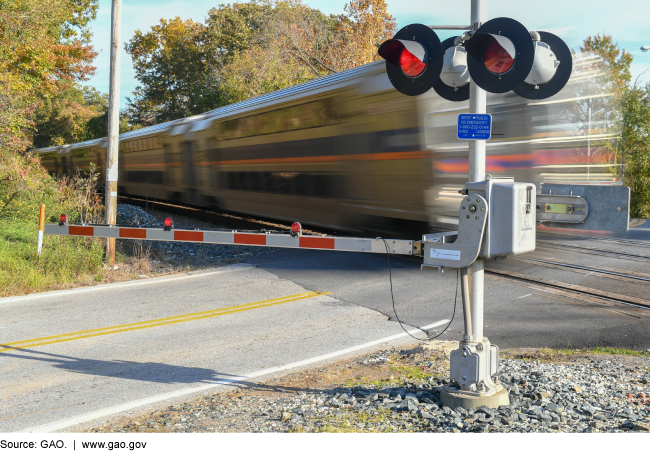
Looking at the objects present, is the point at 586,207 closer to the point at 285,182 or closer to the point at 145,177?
the point at 285,182

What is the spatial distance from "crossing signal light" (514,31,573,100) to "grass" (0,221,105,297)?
367 inches

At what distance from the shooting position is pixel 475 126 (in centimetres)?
446

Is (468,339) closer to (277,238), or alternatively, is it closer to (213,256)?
(277,238)

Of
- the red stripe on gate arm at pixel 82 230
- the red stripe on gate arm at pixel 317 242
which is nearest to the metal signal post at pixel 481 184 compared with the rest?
the red stripe on gate arm at pixel 317 242

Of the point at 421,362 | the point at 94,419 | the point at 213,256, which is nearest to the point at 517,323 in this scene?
the point at 421,362

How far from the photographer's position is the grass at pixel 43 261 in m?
10.2

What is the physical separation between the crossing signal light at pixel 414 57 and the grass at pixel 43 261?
842cm

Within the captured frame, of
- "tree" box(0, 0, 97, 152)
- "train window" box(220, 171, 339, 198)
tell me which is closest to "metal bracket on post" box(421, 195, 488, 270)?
"train window" box(220, 171, 339, 198)

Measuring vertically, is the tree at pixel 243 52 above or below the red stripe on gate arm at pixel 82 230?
above

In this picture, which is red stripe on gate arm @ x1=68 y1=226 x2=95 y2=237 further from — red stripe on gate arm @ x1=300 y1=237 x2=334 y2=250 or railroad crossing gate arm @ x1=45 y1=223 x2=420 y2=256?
red stripe on gate arm @ x1=300 y1=237 x2=334 y2=250

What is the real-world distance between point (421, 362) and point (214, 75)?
30.5 meters

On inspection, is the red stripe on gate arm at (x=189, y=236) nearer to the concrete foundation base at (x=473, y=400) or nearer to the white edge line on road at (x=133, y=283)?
the concrete foundation base at (x=473, y=400)

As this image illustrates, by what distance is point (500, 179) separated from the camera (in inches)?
170

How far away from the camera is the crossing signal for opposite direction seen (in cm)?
416
